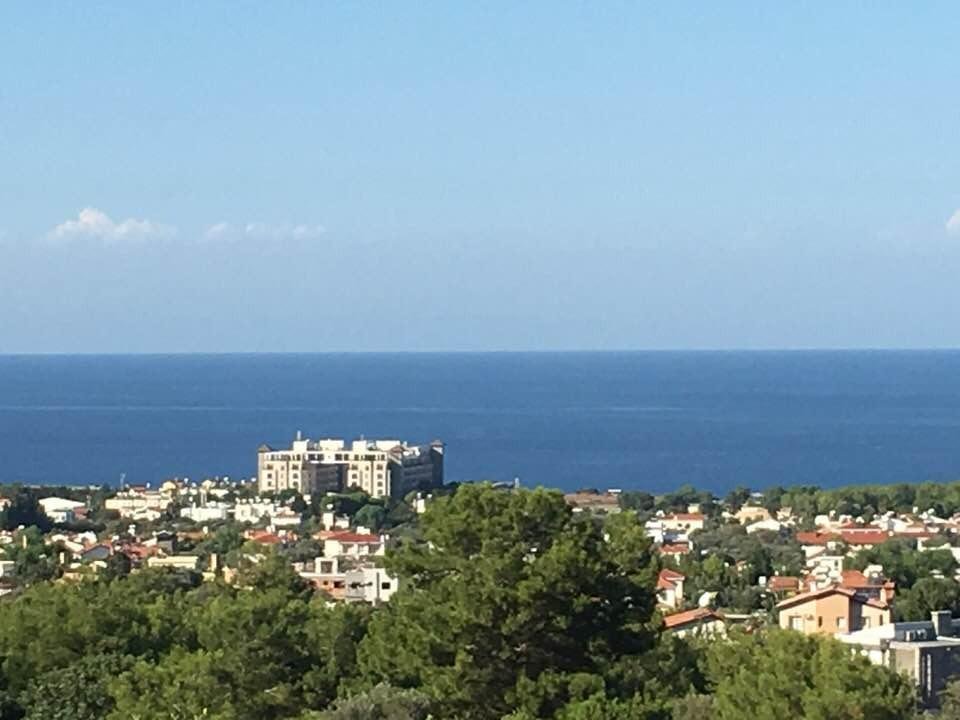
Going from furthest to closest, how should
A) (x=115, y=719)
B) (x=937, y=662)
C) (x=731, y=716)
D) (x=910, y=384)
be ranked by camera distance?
(x=910, y=384) → (x=937, y=662) → (x=115, y=719) → (x=731, y=716)

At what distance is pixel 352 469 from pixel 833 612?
4227cm

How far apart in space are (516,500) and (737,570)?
851 inches

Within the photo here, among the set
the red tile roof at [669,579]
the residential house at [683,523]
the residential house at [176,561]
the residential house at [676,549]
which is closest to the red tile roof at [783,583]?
the red tile roof at [669,579]

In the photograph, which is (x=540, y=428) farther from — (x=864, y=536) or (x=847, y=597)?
(x=847, y=597)

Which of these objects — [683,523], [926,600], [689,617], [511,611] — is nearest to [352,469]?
[683,523]

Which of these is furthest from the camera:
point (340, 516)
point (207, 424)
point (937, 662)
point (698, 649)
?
point (207, 424)

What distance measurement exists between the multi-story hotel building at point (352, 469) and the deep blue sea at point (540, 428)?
4908mm

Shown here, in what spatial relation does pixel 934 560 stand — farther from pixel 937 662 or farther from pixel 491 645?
pixel 491 645

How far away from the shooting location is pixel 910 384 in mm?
166875

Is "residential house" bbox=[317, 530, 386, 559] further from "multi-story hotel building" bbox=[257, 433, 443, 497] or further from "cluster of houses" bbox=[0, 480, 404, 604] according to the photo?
"multi-story hotel building" bbox=[257, 433, 443, 497]

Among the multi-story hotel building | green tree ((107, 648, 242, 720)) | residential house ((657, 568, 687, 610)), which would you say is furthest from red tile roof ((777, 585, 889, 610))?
the multi-story hotel building

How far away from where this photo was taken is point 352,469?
67.4 metres

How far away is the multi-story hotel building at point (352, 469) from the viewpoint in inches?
2625

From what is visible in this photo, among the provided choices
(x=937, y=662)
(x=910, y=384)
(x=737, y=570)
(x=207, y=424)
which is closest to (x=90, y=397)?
(x=207, y=424)
